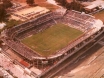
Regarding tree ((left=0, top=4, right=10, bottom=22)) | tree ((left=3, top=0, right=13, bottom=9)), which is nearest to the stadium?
tree ((left=0, top=4, right=10, bottom=22))

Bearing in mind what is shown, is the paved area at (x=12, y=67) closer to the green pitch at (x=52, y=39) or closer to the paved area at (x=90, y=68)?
the green pitch at (x=52, y=39)

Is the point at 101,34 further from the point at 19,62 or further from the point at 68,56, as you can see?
the point at 19,62

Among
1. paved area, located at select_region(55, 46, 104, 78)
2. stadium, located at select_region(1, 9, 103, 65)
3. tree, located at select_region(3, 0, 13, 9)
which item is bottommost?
paved area, located at select_region(55, 46, 104, 78)

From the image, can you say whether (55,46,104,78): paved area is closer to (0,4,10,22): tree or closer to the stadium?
the stadium

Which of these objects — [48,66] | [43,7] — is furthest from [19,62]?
[43,7]

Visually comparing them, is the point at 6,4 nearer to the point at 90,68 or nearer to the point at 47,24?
the point at 47,24

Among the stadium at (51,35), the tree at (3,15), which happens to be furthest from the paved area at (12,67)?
the tree at (3,15)

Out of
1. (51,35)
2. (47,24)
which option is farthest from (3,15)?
(51,35)

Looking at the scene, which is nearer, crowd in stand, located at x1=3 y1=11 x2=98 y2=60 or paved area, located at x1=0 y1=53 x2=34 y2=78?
paved area, located at x1=0 y1=53 x2=34 y2=78

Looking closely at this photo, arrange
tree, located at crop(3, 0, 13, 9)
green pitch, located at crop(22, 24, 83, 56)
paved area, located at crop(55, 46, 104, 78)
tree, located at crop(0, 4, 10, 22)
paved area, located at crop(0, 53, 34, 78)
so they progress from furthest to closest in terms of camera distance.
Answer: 1. tree, located at crop(3, 0, 13, 9)
2. tree, located at crop(0, 4, 10, 22)
3. green pitch, located at crop(22, 24, 83, 56)
4. paved area, located at crop(0, 53, 34, 78)
5. paved area, located at crop(55, 46, 104, 78)
